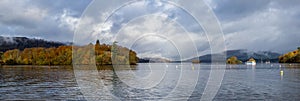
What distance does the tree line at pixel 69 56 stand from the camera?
14862 centimetres

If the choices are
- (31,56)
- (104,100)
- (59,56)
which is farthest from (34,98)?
(31,56)

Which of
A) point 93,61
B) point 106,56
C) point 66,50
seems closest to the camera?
point 93,61

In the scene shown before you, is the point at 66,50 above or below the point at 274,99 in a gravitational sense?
above

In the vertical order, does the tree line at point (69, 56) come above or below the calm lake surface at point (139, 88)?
above

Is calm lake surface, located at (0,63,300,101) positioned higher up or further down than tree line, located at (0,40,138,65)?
further down

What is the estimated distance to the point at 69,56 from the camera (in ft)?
544

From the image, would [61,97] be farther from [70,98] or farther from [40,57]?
[40,57]

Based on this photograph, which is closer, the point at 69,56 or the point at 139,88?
the point at 139,88

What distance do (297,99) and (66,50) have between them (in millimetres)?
152644

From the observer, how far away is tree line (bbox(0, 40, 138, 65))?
149 meters

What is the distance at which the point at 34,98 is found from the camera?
2709 centimetres

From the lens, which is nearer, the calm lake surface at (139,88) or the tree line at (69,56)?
the calm lake surface at (139,88)

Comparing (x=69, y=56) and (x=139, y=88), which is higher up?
(x=69, y=56)

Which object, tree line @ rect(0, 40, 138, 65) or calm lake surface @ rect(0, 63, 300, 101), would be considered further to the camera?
tree line @ rect(0, 40, 138, 65)
